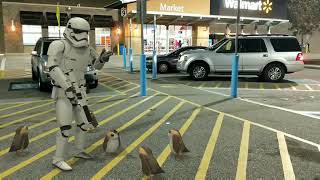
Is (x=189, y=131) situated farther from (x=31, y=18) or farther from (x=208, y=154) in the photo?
(x=31, y=18)

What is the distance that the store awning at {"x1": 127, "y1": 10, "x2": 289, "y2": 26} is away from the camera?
35794 millimetres

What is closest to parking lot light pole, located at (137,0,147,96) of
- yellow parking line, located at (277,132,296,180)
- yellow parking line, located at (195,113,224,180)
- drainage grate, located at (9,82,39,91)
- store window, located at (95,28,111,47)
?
yellow parking line, located at (195,113,224,180)

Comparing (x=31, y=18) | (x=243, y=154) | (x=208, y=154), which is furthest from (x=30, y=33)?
(x=243, y=154)

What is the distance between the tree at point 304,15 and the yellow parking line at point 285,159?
29.3m

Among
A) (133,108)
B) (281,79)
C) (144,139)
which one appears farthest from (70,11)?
(144,139)

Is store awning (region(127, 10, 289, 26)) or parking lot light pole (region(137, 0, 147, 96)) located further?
store awning (region(127, 10, 289, 26))

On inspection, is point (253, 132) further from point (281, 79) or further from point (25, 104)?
point (281, 79)

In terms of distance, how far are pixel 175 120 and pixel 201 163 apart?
2641mm

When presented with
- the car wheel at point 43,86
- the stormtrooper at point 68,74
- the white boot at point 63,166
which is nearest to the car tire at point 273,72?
the car wheel at point 43,86

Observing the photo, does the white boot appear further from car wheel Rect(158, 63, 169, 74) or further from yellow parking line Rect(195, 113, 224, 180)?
car wheel Rect(158, 63, 169, 74)

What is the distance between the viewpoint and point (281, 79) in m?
14.7

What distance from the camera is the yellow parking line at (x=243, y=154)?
463 centimetres

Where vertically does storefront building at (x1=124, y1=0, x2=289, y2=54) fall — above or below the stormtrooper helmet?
above

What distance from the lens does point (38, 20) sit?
113 feet
